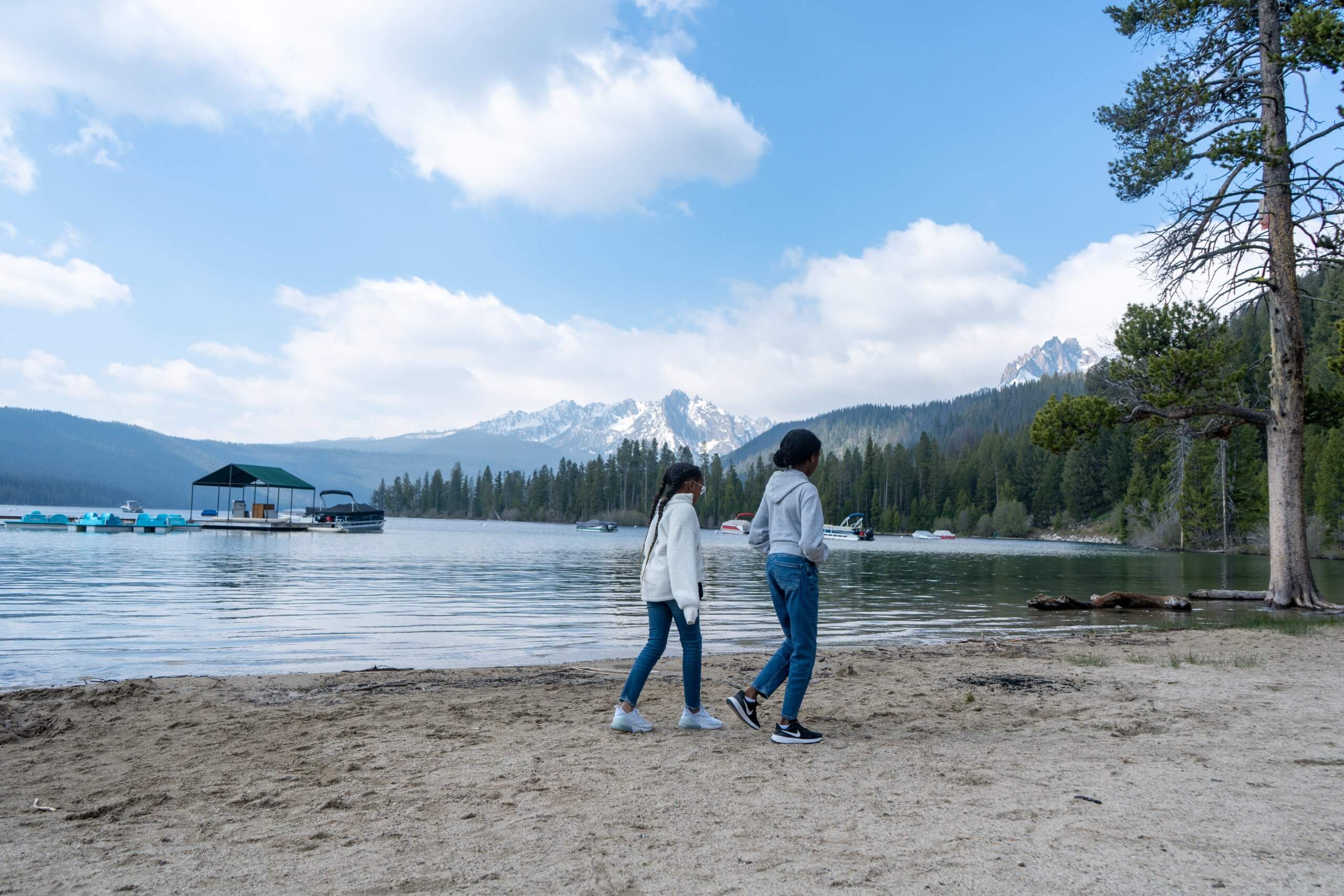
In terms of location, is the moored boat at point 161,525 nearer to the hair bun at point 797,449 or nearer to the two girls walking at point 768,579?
the two girls walking at point 768,579

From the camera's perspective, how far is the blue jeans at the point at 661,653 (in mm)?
6246

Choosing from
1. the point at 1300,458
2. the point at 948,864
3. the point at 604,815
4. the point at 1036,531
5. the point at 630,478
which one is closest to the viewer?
the point at 948,864

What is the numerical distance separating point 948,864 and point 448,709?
4.97 m

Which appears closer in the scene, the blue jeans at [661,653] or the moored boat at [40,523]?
the blue jeans at [661,653]

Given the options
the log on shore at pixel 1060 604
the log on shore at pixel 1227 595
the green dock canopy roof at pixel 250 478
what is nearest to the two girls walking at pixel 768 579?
the log on shore at pixel 1060 604

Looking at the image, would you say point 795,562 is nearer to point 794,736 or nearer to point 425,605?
point 794,736

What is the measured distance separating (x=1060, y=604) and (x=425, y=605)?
16.0 metres

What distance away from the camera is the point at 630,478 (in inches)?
7003

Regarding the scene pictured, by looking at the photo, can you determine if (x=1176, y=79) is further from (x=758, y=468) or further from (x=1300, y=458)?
(x=758, y=468)

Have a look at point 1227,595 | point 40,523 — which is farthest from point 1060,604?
point 40,523

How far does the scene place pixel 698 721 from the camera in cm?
648

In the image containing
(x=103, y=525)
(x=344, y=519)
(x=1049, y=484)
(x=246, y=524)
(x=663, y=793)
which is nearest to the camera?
(x=663, y=793)

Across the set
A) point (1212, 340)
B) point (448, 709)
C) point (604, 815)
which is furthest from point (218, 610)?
point (1212, 340)

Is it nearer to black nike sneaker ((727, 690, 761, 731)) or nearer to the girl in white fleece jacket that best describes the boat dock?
the girl in white fleece jacket
